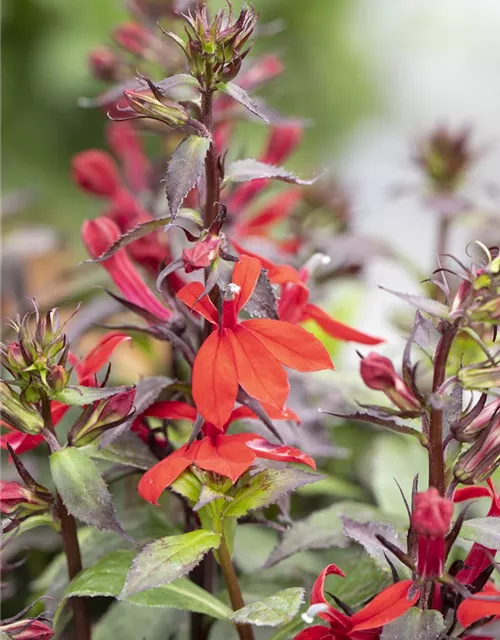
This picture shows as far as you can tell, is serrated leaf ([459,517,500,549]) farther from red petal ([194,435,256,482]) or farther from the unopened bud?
the unopened bud

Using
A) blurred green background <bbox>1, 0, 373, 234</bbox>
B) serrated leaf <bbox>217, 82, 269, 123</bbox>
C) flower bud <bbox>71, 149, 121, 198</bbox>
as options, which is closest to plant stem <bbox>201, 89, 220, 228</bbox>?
serrated leaf <bbox>217, 82, 269, 123</bbox>

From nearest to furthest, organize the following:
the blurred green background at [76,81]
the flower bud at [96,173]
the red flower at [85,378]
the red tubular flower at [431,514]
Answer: the red tubular flower at [431,514]
the red flower at [85,378]
the flower bud at [96,173]
the blurred green background at [76,81]

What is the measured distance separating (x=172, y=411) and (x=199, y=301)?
60 millimetres

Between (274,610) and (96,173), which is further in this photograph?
(96,173)

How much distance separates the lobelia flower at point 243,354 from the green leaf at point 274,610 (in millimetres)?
76

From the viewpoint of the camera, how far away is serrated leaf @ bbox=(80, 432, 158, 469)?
381 mm

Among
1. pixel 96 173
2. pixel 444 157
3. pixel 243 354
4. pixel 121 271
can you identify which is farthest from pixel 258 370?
pixel 444 157

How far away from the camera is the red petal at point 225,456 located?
333 mm

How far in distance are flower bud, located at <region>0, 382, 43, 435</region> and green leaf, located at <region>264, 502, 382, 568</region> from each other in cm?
14

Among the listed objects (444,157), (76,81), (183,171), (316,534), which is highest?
(183,171)

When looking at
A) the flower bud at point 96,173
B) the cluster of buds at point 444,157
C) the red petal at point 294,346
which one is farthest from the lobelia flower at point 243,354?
the cluster of buds at point 444,157

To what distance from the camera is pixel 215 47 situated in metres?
0.35

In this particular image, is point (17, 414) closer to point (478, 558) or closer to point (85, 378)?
point (85, 378)

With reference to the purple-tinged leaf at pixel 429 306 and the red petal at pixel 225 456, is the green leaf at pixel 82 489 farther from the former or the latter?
the purple-tinged leaf at pixel 429 306
